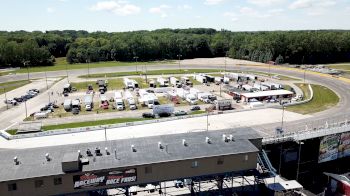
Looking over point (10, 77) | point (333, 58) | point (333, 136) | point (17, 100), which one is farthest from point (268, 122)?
point (333, 58)

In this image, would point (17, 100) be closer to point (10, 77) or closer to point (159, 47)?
point (10, 77)

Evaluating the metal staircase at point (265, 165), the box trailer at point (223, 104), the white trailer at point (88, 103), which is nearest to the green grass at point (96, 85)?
the white trailer at point (88, 103)

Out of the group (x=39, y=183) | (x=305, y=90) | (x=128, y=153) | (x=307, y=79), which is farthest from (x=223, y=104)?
(x=307, y=79)

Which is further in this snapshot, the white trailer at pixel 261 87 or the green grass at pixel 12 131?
the white trailer at pixel 261 87

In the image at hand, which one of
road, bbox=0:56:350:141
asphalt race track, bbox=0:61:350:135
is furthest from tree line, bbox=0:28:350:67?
asphalt race track, bbox=0:61:350:135

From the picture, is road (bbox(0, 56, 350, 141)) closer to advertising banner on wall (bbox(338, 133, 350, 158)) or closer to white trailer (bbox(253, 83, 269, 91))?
advertising banner on wall (bbox(338, 133, 350, 158))

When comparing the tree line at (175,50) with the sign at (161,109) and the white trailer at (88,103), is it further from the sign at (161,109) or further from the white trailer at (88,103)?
the sign at (161,109)
